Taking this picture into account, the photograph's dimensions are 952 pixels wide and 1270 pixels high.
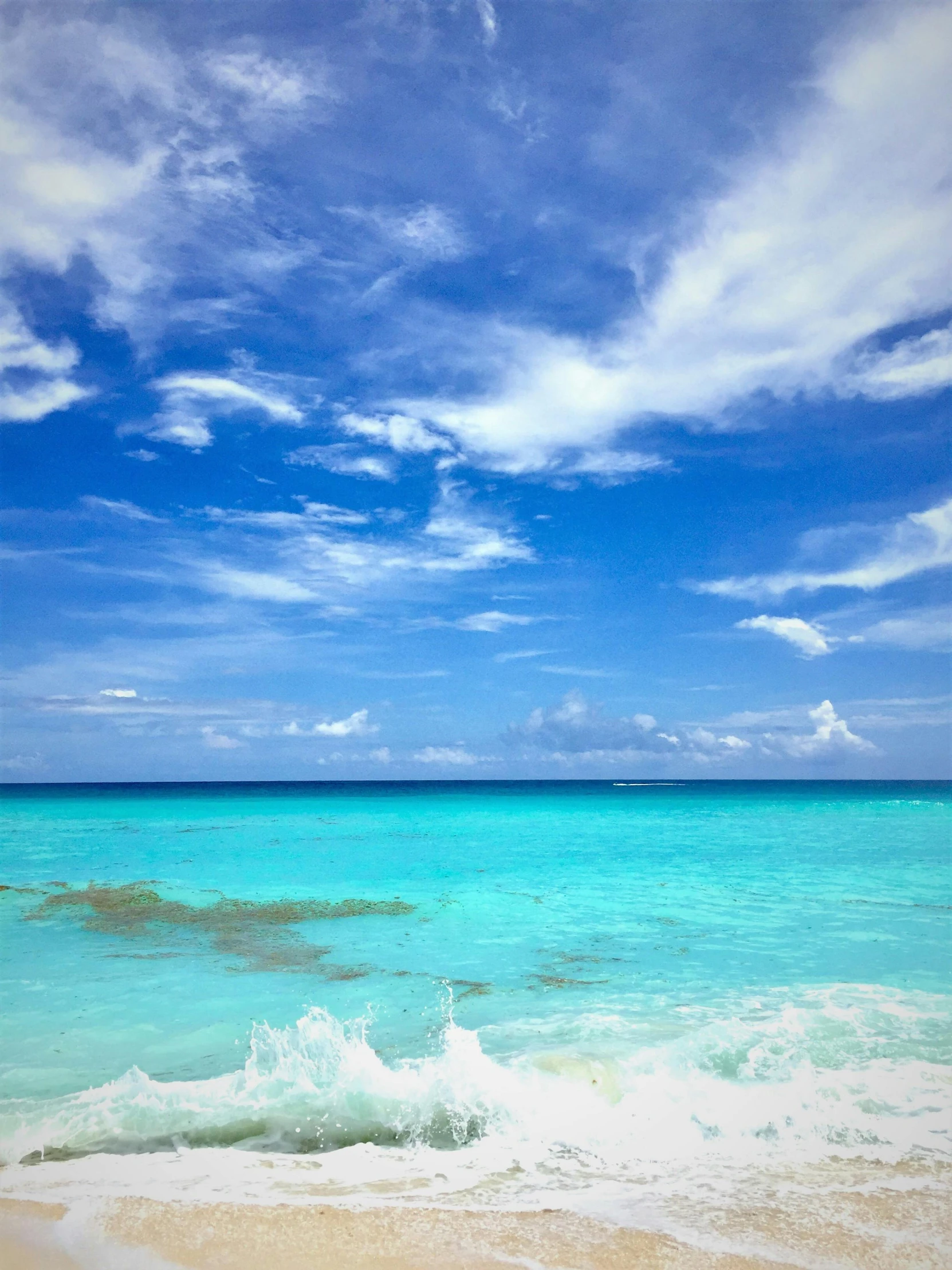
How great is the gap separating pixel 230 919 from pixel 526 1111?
797 centimetres

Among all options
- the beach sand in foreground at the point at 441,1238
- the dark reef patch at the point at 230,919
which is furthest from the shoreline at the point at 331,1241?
the dark reef patch at the point at 230,919

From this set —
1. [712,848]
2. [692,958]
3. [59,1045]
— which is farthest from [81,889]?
[712,848]

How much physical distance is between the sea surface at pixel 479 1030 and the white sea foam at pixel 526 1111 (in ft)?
0.07

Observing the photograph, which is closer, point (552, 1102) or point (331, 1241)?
point (331, 1241)

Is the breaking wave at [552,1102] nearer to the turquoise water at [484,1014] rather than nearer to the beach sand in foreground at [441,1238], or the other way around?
the turquoise water at [484,1014]

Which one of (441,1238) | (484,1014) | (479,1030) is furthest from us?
(484,1014)

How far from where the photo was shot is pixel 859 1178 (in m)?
4.35

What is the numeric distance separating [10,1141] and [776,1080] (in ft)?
17.0

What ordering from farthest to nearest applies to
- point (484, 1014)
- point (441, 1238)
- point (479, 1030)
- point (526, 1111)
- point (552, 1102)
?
point (484, 1014) → point (479, 1030) → point (552, 1102) → point (526, 1111) → point (441, 1238)

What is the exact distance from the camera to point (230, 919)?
38.9 ft

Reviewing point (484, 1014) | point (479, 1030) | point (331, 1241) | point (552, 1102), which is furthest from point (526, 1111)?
point (484, 1014)

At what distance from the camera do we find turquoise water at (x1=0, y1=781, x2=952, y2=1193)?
4957 millimetres

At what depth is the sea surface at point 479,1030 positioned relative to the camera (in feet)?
15.3

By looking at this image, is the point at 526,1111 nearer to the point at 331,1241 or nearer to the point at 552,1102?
the point at 552,1102
